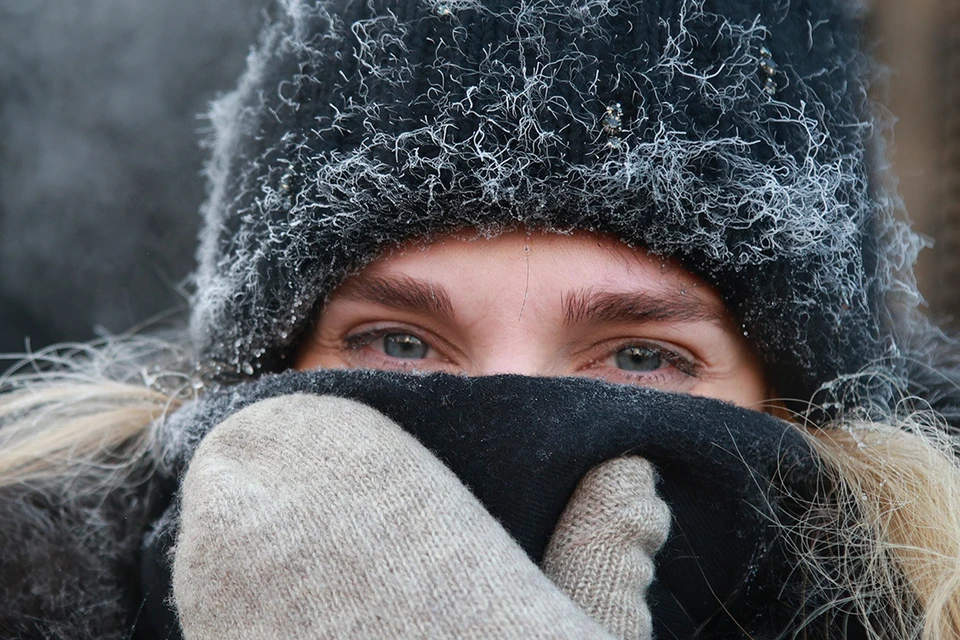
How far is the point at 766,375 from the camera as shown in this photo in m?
1.45

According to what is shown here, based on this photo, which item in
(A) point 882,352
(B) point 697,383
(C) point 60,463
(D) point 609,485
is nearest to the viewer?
(D) point 609,485

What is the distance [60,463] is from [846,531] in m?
1.34

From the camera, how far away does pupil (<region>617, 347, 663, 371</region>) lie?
136 centimetres

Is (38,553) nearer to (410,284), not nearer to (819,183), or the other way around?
(410,284)

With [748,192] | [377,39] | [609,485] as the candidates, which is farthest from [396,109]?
[609,485]

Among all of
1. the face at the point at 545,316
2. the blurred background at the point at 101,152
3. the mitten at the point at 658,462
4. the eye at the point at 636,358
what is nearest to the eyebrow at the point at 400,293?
the face at the point at 545,316

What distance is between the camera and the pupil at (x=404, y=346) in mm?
1391

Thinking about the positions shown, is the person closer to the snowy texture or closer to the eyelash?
the eyelash

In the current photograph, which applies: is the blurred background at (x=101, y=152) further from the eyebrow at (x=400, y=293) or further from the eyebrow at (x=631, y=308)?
the eyebrow at (x=631, y=308)

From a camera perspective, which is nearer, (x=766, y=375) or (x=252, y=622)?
(x=252, y=622)

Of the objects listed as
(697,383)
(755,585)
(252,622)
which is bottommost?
(252,622)

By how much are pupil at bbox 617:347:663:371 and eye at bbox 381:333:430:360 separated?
29cm

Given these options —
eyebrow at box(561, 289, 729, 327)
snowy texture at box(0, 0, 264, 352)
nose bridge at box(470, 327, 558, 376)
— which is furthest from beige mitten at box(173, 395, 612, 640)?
snowy texture at box(0, 0, 264, 352)

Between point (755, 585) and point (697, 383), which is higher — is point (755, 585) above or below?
below
